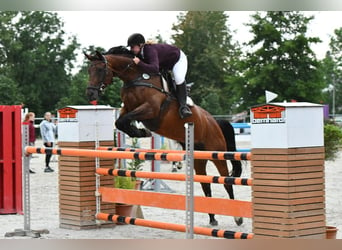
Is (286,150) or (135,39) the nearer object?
(286,150)

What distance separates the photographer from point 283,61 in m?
40.7

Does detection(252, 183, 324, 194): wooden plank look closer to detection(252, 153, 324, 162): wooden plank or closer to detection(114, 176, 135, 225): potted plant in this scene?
detection(252, 153, 324, 162): wooden plank

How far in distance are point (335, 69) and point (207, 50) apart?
35.7 feet

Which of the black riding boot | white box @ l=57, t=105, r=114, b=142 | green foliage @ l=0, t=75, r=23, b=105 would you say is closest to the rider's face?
the black riding boot

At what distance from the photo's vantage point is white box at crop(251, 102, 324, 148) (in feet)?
15.9

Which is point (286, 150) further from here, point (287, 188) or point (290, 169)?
point (287, 188)

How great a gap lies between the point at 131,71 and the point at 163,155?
1.38 m

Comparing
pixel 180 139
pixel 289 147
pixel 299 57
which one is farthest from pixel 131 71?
pixel 299 57

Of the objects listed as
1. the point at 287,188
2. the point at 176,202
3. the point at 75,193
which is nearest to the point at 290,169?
Answer: the point at 287,188

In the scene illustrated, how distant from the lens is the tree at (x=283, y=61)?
3969 cm

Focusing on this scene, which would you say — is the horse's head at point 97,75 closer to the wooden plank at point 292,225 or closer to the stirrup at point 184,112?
the stirrup at point 184,112

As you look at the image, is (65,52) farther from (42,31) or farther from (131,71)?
(131,71)

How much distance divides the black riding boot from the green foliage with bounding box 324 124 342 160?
23.8ft

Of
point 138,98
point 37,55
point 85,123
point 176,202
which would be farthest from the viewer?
point 37,55
